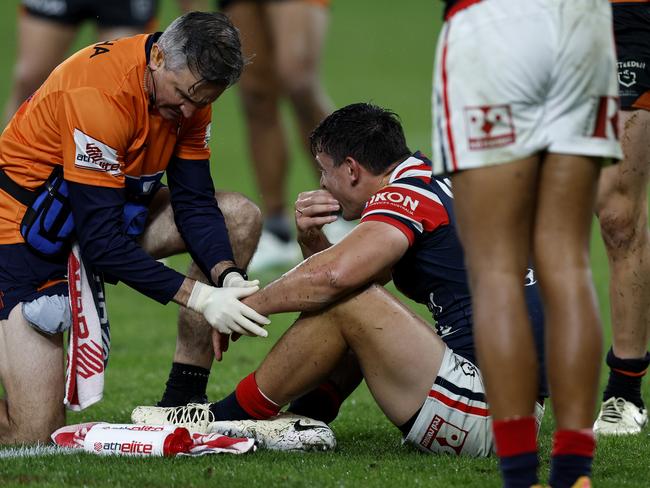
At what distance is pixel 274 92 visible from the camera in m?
9.99

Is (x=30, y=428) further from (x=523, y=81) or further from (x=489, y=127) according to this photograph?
(x=523, y=81)

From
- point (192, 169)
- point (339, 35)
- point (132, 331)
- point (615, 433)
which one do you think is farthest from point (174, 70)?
point (339, 35)

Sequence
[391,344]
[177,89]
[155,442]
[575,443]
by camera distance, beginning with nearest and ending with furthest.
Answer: [575,443]
[391,344]
[155,442]
[177,89]

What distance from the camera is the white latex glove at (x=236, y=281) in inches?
185

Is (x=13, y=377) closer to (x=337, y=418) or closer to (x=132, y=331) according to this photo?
(x=337, y=418)

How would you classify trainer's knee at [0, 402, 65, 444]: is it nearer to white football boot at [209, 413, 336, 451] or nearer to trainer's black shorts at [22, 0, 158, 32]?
white football boot at [209, 413, 336, 451]

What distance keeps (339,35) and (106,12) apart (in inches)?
515

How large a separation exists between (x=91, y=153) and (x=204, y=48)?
562 mm

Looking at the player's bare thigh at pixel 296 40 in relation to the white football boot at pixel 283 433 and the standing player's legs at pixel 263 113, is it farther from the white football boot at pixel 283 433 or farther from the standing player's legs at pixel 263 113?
the white football boot at pixel 283 433

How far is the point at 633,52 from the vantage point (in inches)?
203

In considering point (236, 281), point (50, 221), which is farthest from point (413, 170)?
point (50, 221)

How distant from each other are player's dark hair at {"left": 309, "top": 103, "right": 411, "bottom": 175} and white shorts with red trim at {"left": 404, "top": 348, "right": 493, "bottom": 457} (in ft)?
2.60

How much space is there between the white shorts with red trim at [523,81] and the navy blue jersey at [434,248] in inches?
34.9

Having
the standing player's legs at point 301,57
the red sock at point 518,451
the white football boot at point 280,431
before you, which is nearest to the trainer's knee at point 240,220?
the white football boot at point 280,431
